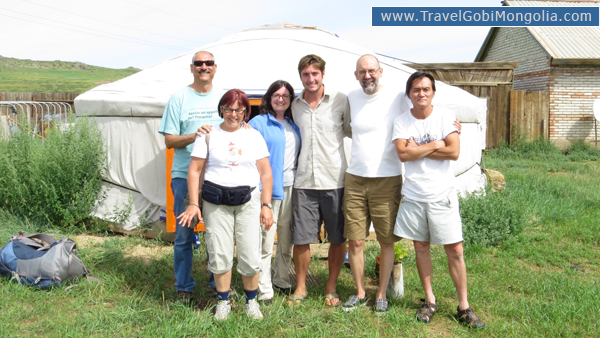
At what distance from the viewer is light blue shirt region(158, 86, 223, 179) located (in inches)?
118

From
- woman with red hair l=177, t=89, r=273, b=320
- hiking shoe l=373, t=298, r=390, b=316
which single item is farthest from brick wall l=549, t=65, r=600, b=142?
woman with red hair l=177, t=89, r=273, b=320

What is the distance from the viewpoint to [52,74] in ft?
156

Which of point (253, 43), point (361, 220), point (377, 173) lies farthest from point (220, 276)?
point (253, 43)

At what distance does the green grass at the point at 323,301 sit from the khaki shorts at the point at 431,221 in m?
0.53

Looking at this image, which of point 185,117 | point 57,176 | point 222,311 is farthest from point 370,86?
point 57,176

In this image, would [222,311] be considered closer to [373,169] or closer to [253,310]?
[253,310]

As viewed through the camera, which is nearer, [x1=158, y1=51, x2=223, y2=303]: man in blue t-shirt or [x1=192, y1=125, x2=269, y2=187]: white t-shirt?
[x1=192, y1=125, x2=269, y2=187]: white t-shirt

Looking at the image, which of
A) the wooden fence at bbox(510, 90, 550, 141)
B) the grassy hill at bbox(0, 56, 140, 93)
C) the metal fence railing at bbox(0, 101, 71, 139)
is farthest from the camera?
the grassy hill at bbox(0, 56, 140, 93)

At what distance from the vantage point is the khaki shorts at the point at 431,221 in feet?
9.10

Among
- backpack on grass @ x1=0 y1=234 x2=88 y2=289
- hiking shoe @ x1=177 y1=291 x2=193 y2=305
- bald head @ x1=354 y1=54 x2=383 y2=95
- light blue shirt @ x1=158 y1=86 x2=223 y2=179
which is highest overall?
bald head @ x1=354 y1=54 x2=383 y2=95

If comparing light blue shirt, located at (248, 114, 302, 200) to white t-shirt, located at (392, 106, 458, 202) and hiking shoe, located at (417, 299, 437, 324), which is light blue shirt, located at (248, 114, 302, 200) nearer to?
white t-shirt, located at (392, 106, 458, 202)

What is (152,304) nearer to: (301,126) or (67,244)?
(67,244)

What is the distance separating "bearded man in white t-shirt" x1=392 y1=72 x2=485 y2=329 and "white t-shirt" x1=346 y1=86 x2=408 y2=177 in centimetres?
8

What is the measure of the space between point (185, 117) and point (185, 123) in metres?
0.04
